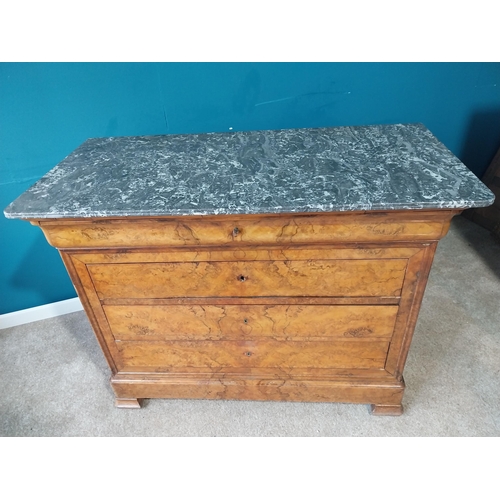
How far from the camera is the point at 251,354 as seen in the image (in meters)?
1.28

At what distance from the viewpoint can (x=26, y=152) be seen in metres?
1.45

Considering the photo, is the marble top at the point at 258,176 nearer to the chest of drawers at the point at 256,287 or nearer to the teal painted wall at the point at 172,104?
the chest of drawers at the point at 256,287

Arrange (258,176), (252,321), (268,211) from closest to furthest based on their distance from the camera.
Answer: (268,211), (258,176), (252,321)

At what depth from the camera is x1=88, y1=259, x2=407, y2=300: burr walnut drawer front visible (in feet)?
3.45

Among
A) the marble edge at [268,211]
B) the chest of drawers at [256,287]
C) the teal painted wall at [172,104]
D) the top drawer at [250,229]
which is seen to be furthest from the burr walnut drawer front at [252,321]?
the teal painted wall at [172,104]

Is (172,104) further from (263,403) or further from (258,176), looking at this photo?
(263,403)

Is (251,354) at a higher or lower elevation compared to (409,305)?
lower

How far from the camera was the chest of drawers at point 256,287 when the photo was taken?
96 centimetres

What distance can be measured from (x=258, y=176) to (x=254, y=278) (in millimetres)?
307

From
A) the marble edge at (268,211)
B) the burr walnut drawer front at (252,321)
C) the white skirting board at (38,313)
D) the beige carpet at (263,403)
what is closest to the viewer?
the marble edge at (268,211)

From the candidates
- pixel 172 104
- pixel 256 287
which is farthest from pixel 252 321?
pixel 172 104

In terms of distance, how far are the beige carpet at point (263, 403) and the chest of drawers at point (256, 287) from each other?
8cm
